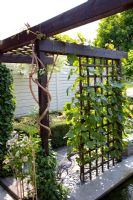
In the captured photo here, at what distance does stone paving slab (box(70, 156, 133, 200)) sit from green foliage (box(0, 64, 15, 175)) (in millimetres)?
1344

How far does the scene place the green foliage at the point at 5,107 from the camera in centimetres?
360

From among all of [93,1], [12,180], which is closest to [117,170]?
[12,180]

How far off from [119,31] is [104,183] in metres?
13.1

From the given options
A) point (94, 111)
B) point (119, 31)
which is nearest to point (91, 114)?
point (94, 111)

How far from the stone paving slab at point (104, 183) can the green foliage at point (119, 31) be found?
11431mm

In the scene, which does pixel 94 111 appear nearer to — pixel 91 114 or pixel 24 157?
pixel 91 114

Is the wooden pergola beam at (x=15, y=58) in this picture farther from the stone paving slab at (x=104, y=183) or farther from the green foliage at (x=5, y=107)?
the stone paving slab at (x=104, y=183)

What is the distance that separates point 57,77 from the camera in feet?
28.7

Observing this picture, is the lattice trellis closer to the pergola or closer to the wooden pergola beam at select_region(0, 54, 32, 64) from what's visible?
the pergola

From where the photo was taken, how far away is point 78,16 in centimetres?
210

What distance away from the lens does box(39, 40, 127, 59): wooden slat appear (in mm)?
2602

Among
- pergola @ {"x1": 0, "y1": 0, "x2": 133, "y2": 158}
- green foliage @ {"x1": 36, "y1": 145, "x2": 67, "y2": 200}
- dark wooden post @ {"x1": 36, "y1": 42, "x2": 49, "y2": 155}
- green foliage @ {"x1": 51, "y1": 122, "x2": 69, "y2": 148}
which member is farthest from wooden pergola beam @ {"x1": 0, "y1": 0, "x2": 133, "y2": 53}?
green foliage @ {"x1": 51, "y1": 122, "x2": 69, "y2": 148}

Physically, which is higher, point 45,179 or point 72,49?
point 72,49

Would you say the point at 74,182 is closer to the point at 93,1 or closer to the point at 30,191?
the point at 30,191
